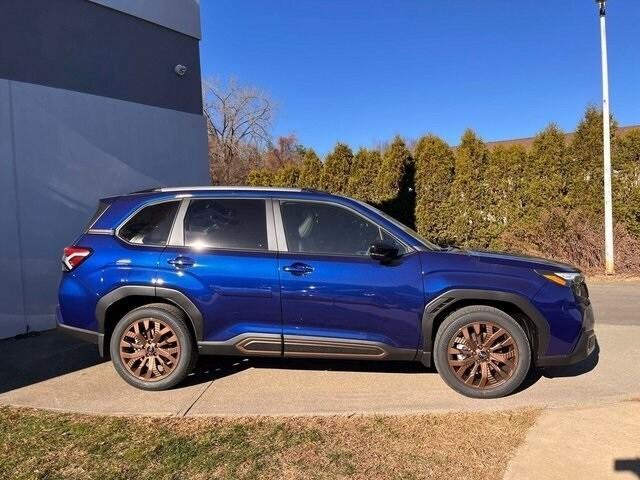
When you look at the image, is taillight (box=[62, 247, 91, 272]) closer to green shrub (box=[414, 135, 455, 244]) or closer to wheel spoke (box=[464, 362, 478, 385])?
wheel spoke (box=[464, 362, 478, 385])

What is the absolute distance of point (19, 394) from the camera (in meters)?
4.79

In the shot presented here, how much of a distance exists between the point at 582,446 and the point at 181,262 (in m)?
3.40

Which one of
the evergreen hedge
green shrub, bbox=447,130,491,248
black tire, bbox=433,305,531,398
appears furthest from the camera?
green shrub, bbox=447,130,491,248

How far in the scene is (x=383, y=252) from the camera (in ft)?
14.8

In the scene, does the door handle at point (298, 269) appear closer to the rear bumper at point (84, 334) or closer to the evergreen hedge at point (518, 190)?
the rear bumper at point (84, 334)

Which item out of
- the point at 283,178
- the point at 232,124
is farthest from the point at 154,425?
the point at 232,124

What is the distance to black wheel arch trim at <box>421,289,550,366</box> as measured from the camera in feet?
14.6

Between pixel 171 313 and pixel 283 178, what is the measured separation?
13.3 m

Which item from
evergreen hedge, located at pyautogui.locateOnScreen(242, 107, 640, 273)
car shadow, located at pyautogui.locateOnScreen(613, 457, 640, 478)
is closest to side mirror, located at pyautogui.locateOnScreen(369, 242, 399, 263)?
car shadow, located at pyautogui.locateOnScreen(613, 457, 640, 478)

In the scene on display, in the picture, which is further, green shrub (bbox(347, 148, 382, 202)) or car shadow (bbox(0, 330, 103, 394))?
green shrub (bbox(347, 148, 382, 202))

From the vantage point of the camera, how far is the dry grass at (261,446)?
3.37 m

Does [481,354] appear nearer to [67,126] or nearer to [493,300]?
[493,300]

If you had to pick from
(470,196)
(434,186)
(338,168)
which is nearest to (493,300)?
(470,196)

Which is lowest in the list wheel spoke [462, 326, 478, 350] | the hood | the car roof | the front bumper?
the front bumper
